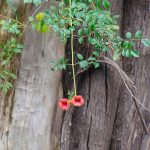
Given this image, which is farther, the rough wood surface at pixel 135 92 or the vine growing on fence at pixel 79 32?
the rough wood surface at pixel 135 92

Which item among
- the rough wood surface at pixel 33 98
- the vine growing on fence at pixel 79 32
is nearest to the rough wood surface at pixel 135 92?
the vine growing on fence at pixel 79 32

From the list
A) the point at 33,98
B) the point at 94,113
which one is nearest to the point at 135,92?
the point at 94,113

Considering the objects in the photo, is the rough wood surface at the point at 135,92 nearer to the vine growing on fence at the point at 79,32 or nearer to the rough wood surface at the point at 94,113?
the rough wood surface at the point at 94,113

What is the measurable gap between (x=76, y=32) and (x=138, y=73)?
0.39m

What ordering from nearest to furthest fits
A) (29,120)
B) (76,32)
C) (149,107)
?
(76,32) < (29,120) < (149,107)

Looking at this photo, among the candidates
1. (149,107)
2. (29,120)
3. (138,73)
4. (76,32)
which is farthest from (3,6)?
(149,107)

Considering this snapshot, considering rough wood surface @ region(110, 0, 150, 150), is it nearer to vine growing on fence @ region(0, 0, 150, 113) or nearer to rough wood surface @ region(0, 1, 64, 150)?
vine growing on fence @ region(0, 0, 150, 113)

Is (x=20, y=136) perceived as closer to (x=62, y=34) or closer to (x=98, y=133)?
(x=98, y=133)

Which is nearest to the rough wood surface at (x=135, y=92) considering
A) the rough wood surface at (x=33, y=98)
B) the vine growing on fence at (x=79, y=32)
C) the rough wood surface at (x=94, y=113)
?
the rough wood surface at (x=94, y=113)

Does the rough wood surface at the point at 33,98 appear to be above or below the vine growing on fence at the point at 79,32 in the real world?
below

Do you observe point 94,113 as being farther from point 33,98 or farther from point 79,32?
point 79,32

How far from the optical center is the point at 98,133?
1812 millimetres

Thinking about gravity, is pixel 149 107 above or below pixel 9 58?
below

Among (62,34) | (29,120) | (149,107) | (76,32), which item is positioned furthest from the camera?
(149,107)
